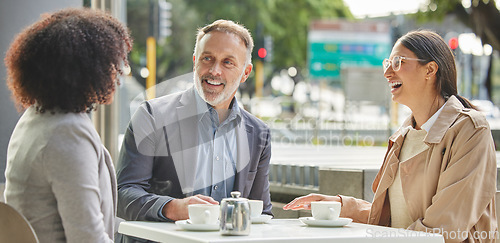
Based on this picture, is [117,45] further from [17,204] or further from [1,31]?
[1,31]

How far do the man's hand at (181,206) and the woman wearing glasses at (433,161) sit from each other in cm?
50

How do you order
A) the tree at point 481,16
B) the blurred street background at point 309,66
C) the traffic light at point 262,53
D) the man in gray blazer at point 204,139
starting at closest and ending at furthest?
the man in gray blazer at point 204,139, the blurred street background at point 309,66, the tree at point 481,16, the traffic light at point 262,53

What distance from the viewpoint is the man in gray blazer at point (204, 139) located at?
439 cm

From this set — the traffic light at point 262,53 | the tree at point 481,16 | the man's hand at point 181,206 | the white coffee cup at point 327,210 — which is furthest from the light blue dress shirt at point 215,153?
the traffic light at point 262,53

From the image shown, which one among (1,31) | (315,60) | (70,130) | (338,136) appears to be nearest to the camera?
(70,130)

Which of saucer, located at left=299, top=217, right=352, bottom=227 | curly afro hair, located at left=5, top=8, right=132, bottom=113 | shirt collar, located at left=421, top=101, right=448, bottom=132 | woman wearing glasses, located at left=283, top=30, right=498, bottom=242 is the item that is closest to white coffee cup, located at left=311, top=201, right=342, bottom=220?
saucer, located at left=299, top=217, right=352, bottom=227

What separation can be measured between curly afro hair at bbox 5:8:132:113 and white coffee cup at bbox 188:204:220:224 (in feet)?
2.06

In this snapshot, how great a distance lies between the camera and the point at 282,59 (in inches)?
1388

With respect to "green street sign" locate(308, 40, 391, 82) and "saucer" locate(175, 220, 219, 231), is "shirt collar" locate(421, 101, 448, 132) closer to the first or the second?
"saucer" locate(175, 220, 219, 231)

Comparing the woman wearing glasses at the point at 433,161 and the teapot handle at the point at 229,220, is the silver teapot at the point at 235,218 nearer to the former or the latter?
the teapot handle at the point at 229,220

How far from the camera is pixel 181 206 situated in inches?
156

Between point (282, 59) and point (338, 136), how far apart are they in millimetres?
20363

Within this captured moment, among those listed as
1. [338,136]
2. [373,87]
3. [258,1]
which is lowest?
[338,136]

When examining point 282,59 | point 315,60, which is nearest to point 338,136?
point 315,60
